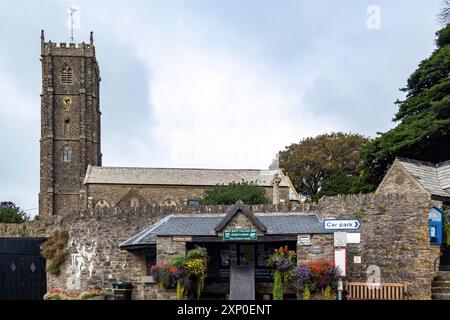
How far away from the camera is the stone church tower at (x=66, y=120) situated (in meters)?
79.2

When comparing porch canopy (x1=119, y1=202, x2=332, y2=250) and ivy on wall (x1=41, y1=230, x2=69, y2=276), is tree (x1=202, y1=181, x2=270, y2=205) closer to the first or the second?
ivy on wall (x1=41, y1=230, x2=69, y2=276)

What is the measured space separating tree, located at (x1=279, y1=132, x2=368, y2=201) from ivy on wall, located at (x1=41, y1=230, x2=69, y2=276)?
133ft

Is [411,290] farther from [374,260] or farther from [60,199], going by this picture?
[60,199]

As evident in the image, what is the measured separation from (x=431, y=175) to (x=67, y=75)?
63558mm

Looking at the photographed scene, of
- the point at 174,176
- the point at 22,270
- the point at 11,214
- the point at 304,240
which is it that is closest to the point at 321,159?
the point at 174,176

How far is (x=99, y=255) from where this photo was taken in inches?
1048

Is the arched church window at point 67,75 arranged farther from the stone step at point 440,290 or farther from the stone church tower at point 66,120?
the stone step at point 440,290

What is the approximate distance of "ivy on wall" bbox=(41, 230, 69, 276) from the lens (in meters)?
28.4

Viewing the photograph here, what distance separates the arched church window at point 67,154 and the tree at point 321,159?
2735 cm

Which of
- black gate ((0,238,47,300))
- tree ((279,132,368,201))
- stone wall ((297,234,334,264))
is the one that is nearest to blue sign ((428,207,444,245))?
stone wall ((297,234,334,264))

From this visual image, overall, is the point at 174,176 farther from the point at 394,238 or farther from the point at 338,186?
the point at 394,238
